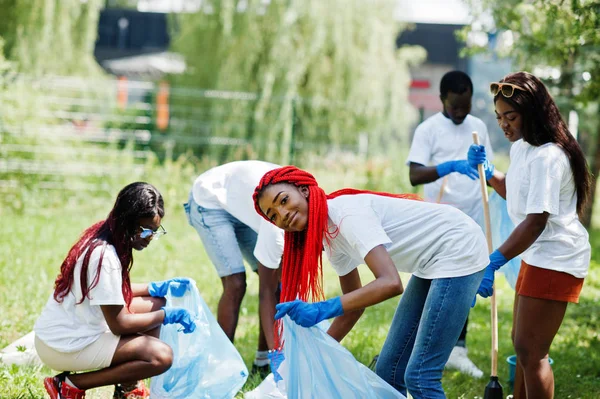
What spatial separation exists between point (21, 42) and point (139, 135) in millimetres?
2630

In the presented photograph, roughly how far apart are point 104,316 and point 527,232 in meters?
1.87

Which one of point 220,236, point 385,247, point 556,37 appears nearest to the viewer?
point 385,247

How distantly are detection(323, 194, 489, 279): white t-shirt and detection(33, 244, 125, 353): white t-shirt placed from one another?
0.97 metres

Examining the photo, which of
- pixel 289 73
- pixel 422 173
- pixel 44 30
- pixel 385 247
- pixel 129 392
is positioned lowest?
pixel 129 392

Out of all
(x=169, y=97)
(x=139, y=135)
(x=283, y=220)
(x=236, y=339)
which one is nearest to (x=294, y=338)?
(x=283, y=220)

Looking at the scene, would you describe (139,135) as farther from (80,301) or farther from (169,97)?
(80,301)

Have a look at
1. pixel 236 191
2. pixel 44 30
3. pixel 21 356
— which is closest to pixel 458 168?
pixel 236 191

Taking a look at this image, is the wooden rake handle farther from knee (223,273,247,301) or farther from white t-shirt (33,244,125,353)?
white t-shirt (33,244,125,353)

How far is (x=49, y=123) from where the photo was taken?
1052 centimetres

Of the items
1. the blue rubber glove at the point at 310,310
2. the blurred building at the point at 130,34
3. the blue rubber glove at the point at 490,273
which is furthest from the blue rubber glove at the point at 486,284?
the blurred building at the point at 130,34

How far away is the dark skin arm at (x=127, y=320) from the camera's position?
3359mm

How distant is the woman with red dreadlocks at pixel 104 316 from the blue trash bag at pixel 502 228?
84.8 inches

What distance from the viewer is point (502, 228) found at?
465cm

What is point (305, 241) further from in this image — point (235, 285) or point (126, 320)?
point (235, 285)
